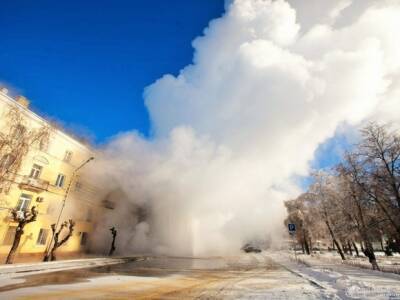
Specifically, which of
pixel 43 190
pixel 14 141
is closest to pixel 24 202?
pixel 43 190

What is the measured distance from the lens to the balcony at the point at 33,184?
22797mm

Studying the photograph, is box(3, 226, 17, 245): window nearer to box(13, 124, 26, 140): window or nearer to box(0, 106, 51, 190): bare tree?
box(0, 106, 51, 190): bare tree

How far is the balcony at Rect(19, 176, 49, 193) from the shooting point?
2280 cm

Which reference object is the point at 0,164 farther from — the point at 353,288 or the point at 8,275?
the point at 353,288

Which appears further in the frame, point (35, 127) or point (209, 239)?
point (209, 239)

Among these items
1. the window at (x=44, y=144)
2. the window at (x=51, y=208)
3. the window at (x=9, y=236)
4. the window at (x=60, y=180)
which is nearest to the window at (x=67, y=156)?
the window at (x=60, y=180)

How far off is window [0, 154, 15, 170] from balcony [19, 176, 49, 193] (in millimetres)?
3788

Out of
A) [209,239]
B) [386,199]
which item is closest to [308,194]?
[386,199]

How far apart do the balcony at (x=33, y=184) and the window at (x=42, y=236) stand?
175 inches

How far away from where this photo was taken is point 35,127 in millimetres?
24031

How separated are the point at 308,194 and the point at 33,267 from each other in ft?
111

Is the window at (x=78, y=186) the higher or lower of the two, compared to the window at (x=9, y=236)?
higher

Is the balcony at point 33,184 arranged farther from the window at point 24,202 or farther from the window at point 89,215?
the window at point 89,215

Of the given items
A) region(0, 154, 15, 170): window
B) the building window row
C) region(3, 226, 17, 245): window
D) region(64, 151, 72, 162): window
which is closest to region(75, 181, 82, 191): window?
region(64, 151, 72, 162): window
